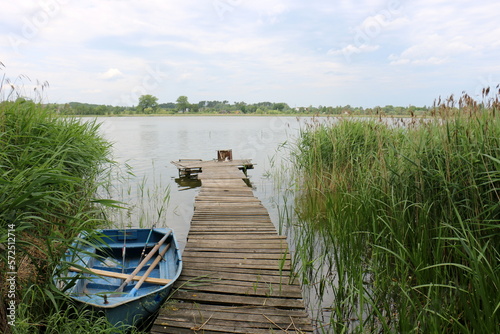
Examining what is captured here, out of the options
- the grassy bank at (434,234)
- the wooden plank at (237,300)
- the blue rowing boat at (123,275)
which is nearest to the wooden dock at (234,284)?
the wooden plank at (237,300)

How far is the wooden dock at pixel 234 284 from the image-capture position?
3406 mm

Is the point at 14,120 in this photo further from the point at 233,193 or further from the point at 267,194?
the point at 267,194

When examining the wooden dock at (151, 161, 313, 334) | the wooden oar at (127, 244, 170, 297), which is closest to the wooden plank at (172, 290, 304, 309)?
the wooden dock at (151, 161, 313, 334)

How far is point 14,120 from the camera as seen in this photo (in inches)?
205

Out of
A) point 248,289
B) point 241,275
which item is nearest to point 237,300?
point 248,289

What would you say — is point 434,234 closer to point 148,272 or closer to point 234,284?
point 234,284

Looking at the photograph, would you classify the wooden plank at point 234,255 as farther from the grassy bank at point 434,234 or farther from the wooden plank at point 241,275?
the grassy bank at point 434,234

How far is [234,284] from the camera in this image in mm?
4145

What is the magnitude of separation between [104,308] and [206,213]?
3.92 metres

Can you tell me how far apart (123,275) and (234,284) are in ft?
4.28

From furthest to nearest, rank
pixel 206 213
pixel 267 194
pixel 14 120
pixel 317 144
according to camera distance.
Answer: pixel 267 194 < pixel 317 144 < pixel 206 213 < pixel 14 120

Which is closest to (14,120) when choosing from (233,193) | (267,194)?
(233,193)

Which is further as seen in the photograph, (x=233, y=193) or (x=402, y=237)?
(x=233, y=193)

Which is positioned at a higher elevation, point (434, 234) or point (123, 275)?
point (434, 234)
